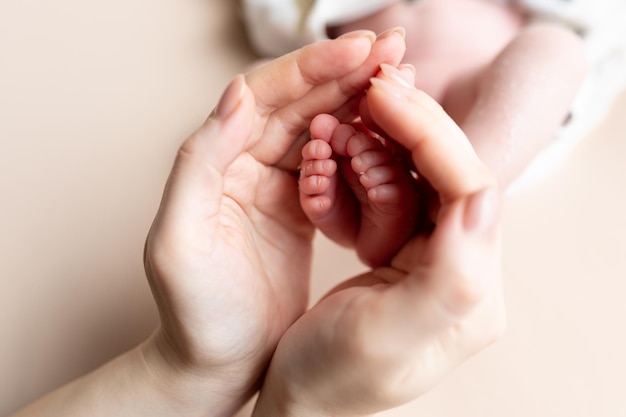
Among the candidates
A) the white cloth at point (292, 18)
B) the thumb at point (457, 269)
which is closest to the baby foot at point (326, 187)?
the thumb at point (457, 269)

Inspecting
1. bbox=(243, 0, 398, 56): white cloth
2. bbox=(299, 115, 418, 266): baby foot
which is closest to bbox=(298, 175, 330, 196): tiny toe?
bbox=(299, 115, 418, 266): baby foot

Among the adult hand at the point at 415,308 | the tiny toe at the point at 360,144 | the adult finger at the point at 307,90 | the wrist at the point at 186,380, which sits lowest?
the wrist at the point at 186,380

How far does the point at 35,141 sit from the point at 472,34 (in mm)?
582

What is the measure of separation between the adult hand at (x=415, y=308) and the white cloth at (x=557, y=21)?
459mm

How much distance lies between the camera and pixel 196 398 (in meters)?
0.60

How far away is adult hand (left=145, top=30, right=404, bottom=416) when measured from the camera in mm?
510

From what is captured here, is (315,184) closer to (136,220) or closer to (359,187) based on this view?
(359,187)

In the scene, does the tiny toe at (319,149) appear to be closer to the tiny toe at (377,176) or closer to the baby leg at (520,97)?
the tiny toe at (377,176)

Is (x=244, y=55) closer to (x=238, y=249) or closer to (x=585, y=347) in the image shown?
(x=238, y=249)

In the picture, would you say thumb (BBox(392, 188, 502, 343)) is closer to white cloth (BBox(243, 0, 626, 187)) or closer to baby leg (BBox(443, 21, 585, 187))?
baby leg (BBox(443, 21, 585, 187))

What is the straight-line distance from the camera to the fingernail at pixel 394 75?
1.72 ft

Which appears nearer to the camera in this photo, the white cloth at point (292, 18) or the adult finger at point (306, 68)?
the adult finger at point (306, 68)

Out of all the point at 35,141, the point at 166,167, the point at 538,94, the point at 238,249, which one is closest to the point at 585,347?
the point at 538,94

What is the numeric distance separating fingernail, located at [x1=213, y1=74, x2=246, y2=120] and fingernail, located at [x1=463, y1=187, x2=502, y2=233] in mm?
179
